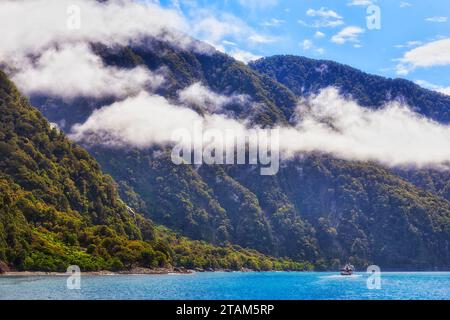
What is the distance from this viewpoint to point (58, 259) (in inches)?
6727

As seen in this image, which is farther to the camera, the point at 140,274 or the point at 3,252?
the point at 140,274

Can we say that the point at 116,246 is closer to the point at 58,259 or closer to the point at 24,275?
the point at 58,259
